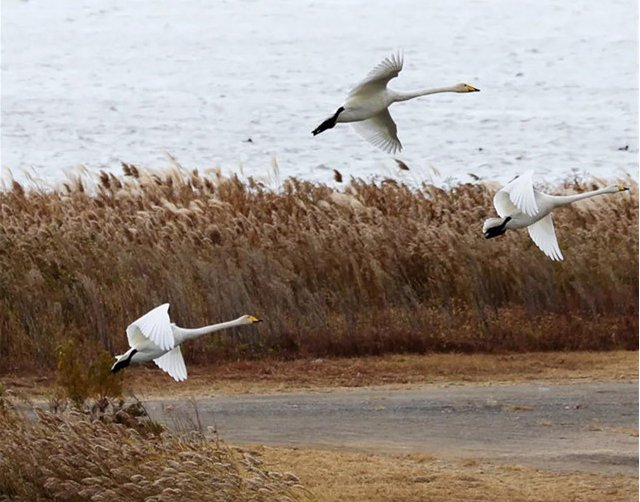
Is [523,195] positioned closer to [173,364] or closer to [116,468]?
[173,364]

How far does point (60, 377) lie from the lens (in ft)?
34.1

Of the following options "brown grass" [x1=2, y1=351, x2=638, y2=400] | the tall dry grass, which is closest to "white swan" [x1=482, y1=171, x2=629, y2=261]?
"brown grass" [x1=2, y1=351, x2=638, y2=400]

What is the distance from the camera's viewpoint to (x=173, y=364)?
8.81 metres

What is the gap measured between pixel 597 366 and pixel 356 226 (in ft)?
11.7

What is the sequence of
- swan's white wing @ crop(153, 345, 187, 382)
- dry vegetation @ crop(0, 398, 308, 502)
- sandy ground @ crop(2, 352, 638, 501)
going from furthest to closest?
1. sandy ground @ crop(2, 352, 638, 501)
2. swan's white wing @ crop(153, 345, 187, 382)
3. dry vegetation @ crop(0, 398, 308, 502)

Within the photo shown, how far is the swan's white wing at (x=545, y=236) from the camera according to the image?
27.0 feet

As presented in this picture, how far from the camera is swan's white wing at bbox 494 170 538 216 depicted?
7312 millimetres

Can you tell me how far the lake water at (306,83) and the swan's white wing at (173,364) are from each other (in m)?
18.6

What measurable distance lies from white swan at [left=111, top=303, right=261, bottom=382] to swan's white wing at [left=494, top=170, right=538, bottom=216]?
4.28 ft

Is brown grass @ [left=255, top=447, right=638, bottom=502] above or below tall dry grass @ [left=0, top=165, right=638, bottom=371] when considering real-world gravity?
below

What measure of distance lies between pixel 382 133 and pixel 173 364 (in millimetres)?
1691

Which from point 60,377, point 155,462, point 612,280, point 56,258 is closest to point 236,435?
point 60,377

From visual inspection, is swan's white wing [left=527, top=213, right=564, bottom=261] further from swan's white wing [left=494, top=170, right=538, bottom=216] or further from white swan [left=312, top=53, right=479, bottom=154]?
white swan [left=312, top=53, right=479, bottom=154]

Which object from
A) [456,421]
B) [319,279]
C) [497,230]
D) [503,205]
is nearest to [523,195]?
[497,230]
